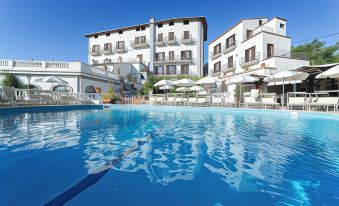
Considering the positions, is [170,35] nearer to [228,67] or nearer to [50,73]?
[228,67]

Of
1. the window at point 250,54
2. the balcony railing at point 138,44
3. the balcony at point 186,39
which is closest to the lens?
the window at point 250,54

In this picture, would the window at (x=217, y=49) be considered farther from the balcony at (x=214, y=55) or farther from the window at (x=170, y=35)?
the window at (x=170, y=35)

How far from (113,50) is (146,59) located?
6.77 m

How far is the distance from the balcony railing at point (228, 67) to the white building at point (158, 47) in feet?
18.9

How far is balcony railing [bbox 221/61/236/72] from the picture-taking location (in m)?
22.6

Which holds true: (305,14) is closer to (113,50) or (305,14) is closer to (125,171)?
(125,171)

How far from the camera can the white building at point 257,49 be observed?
16.3 metres

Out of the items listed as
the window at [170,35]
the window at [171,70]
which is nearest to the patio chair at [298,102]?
the window at [171,70]

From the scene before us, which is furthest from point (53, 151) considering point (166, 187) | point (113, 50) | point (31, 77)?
point (113, 50)

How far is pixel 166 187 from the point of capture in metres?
2.11

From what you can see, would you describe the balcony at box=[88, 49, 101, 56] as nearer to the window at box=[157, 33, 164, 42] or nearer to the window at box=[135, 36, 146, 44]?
the window at box=[135, 36, 146, 44]

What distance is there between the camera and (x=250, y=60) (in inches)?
758

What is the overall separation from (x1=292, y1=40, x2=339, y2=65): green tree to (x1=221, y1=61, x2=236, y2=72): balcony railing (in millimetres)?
12864

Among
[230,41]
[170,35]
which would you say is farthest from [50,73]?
[230,41]
